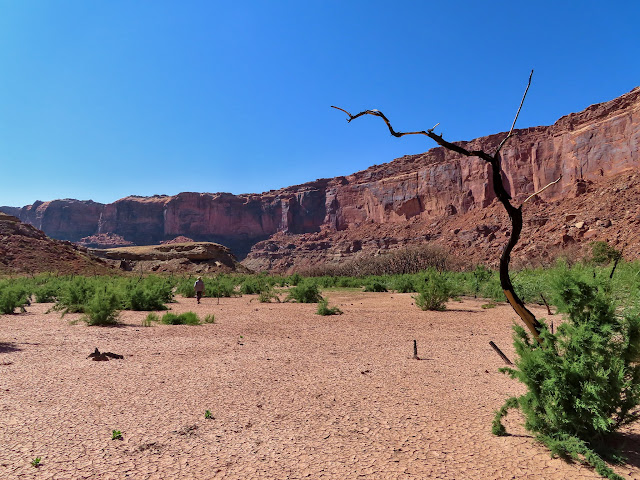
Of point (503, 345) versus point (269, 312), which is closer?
point (503, 345)

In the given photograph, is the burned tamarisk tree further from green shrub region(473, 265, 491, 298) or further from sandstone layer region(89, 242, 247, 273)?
sandstone layer region(89, 242, 247, 273)

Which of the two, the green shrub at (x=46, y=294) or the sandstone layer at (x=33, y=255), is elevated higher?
the sandstone layer at (x=33, y=255)

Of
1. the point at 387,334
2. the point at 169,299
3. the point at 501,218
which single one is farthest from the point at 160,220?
the point at 387,334

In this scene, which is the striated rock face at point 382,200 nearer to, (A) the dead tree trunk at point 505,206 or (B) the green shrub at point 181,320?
(B) the green shrub at point 181,320

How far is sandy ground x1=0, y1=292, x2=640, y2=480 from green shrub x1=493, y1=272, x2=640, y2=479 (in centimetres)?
26

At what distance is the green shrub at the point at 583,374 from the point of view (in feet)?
10.8

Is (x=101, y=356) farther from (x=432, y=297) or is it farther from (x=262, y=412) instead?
(x=432, y=297)

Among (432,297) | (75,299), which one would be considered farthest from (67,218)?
(432,297)

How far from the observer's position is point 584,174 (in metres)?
58.2

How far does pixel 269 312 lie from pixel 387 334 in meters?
6.92

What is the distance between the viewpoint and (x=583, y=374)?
10.9 feet

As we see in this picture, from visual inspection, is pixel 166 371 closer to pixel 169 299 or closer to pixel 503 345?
pixel 503 345

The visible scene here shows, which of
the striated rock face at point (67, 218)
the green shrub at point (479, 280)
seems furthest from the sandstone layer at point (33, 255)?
the striated rock face at point (67, 218)

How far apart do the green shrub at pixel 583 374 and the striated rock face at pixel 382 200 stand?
6099 cm
